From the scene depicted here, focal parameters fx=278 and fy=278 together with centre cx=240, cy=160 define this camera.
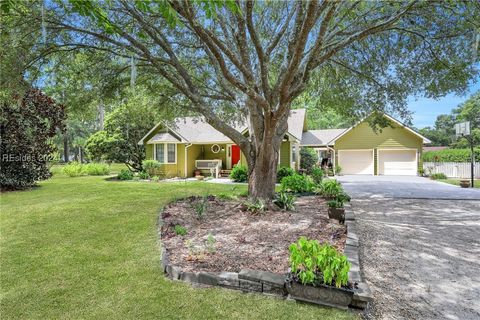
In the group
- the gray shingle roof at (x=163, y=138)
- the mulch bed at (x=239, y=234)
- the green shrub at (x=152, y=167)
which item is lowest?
the mulch bed at (x=239, y=234)

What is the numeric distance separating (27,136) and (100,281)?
35.9 ft

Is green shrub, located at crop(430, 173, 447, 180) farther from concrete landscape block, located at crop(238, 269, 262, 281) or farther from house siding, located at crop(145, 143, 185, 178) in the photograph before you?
concrete landscape block, located at crop(238, 269, 262, 281)

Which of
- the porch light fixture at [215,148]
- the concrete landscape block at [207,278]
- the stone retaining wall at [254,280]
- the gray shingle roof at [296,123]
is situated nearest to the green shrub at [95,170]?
the porch light fixture at [215,148]

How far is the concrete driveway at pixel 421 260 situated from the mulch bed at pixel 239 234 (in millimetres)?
688

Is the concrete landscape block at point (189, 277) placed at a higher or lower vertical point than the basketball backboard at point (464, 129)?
lower

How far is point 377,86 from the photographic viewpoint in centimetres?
950

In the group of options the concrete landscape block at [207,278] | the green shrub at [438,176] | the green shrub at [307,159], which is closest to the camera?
the concrete landscape block at [207,278]

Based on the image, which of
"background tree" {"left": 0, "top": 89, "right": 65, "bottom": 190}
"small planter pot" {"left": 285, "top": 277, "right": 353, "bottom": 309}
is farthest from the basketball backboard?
"background tree" {"left": 0, "top": 89, "right": 65, "bottom": 190}

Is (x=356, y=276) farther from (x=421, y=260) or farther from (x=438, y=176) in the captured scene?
(x=438, y=176)

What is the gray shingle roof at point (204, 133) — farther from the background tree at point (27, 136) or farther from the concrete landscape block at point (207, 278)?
the concrete landscape block at point (207, 278)

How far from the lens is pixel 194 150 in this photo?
65.3ft

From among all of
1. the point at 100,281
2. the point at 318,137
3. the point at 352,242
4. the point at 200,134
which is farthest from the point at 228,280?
the point at 318,137

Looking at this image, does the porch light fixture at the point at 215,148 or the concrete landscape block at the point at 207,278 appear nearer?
the concrete landscape block at the point at 207,278

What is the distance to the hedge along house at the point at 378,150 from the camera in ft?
67.8
